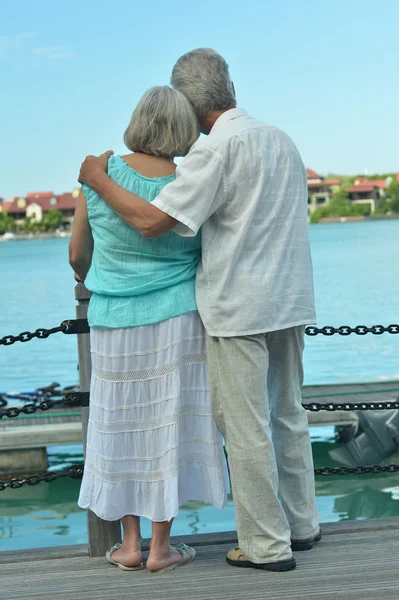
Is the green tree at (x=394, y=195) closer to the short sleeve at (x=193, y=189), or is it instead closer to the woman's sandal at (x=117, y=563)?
the woman's sandal at (x=117, y=563)

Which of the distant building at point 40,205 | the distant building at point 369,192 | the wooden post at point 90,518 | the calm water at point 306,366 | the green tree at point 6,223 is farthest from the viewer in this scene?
the green tree at point 6,223

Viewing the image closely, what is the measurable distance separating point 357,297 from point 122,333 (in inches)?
1497

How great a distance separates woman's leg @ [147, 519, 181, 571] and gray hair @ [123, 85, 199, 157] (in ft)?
3.99

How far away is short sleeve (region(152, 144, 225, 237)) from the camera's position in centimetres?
300

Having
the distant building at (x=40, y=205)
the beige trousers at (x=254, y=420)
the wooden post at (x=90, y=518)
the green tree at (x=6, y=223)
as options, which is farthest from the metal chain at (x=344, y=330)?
the green tree at (x=6, y=223)

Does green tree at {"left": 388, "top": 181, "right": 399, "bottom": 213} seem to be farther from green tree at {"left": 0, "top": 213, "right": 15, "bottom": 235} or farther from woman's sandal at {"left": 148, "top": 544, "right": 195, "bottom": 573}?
woman's sandal at {"left": 148, "top": 544, "right": 195, "bottom": 573}

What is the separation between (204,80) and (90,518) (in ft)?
5.12

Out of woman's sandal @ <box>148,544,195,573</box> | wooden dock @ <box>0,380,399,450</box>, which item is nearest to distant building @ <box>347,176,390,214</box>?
wooden dock @ <box>0,380,399,450</box>

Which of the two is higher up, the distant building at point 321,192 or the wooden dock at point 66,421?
the wooden dock at point 66,421

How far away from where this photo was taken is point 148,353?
3168 mm

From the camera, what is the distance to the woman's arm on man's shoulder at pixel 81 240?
3.22 meters

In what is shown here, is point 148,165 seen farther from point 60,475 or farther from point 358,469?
point 358,469

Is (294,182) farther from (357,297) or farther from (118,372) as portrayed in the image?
(357,297)

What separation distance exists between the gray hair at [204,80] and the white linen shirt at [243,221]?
6 centimetres
